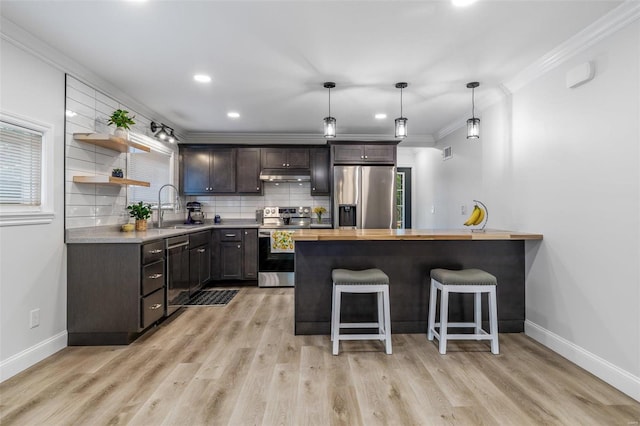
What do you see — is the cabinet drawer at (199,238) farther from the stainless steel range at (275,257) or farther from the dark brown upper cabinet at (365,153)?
the dark brown upper cabinet at (365,153)

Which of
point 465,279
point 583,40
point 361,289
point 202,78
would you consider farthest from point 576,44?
point 202,78

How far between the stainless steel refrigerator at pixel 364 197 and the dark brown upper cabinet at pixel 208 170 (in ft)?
5.53

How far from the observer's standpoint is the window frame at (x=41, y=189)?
2166 mm

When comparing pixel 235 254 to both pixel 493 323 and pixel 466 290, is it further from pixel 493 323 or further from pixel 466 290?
pixel 493 323

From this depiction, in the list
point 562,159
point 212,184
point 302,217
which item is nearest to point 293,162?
point 302,217

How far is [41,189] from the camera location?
246 cm

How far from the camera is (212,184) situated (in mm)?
5078

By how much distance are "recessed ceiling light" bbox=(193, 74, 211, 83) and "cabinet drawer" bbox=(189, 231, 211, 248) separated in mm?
1796

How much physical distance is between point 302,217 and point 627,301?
406 cm

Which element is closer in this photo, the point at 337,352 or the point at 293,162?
the point at 337,352

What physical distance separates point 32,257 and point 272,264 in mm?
2794

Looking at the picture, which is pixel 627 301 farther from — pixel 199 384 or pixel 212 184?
pixel 212 184

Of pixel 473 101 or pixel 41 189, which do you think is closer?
pixel 41 189

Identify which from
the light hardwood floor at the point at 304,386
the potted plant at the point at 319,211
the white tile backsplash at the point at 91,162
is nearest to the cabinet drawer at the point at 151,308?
the light hardwood floor at the point at 304,386
